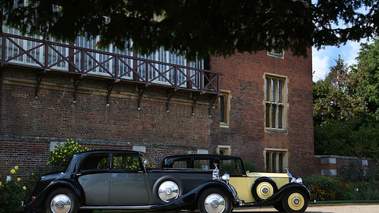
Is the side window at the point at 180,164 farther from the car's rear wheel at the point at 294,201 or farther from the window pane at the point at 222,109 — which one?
the window pane at the point at 222,109

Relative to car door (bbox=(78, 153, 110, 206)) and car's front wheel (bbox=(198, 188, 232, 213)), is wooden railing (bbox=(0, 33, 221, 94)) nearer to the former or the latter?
car door (bbox=(78, 153, 110, 206))

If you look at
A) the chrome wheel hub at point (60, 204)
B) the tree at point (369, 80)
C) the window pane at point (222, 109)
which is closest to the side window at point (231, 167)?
the chrome wheel hub at point (60, 204)

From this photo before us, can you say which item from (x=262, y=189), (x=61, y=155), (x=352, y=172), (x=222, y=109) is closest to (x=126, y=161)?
(x=262, y=189)

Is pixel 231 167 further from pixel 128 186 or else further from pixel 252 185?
pixel 128 186

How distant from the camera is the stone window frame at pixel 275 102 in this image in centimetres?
2272

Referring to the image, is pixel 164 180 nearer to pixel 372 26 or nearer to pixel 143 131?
Result: pixel 372 26

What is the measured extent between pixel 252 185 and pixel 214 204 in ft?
6.54

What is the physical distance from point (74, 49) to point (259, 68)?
9400 millimetres

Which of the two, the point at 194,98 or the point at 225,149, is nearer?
the point at 194,98

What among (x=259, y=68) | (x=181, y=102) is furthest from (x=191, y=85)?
(x=259, y=68)

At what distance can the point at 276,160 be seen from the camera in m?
22.8

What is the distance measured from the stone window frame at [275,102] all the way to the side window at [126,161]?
12.7 m

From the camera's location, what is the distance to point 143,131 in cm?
1823

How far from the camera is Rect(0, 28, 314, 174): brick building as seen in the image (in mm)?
15453
